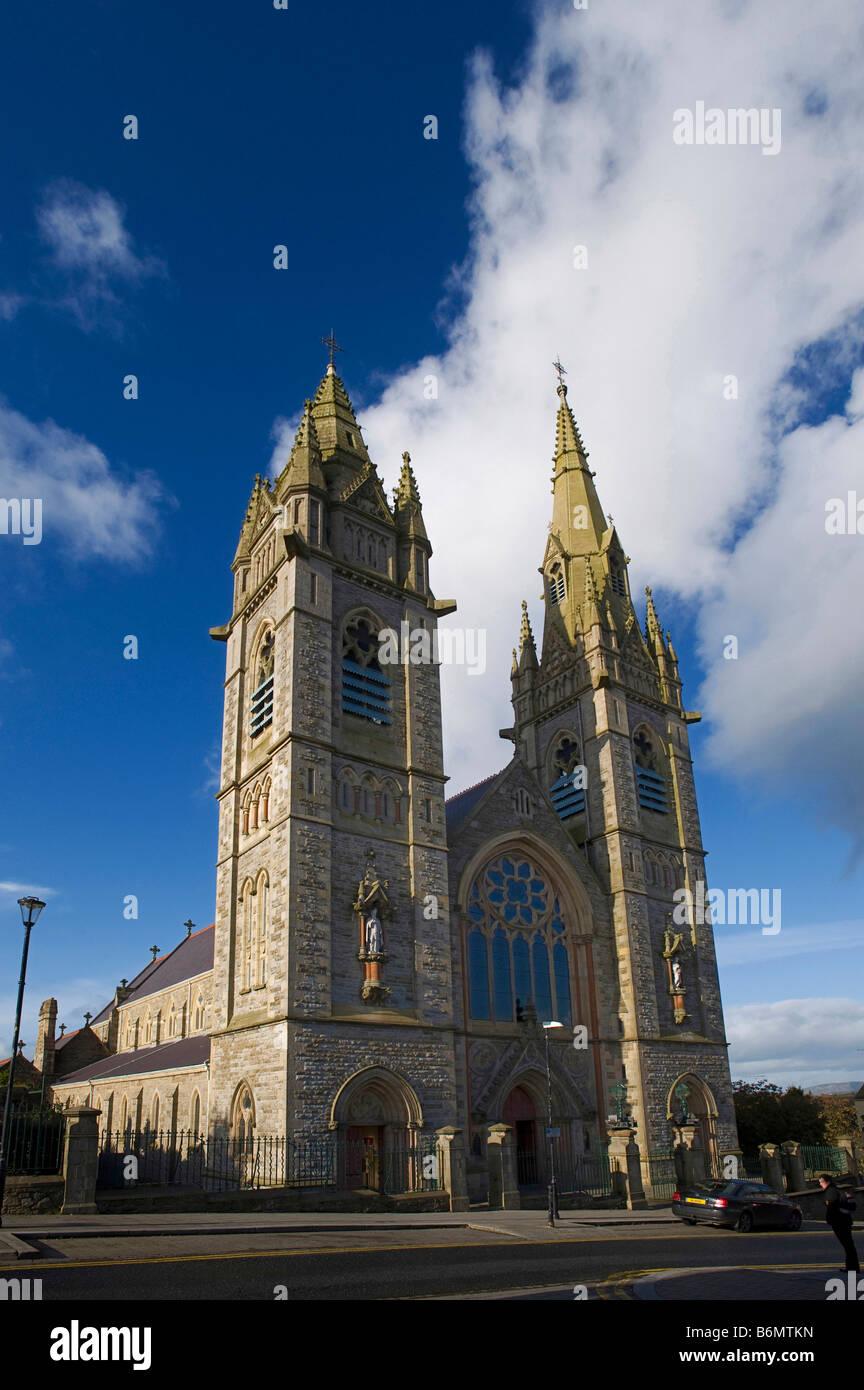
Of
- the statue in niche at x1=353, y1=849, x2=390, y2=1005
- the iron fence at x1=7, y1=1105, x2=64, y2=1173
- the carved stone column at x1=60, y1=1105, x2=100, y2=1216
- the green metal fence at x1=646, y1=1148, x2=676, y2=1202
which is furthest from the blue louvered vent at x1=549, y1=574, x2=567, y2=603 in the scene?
the carved stone column at x1=60, y1=1105, x2=100, y2=1216

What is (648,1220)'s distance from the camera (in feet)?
66.5

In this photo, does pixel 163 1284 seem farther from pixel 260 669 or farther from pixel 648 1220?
pixel 260 669

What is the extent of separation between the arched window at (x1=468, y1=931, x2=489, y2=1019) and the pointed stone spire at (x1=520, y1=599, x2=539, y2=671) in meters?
15.4

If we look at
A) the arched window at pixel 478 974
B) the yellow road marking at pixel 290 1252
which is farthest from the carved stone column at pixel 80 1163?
the arched window at pixel 478 974

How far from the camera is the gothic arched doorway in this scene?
2781 centimetres

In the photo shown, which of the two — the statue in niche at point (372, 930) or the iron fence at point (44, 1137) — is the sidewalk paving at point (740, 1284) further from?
the iron fence at point (44, 1137)

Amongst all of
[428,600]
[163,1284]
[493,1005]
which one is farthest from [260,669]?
[163,1284]

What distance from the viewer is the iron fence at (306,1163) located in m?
21.0

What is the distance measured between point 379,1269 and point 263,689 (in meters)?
19.7

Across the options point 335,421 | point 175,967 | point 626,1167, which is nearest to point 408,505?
point 335,421

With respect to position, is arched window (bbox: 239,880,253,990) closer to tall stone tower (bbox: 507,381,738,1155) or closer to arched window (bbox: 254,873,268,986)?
arched window (bbox: 254,873,268,986)

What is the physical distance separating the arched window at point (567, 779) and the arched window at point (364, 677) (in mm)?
11401

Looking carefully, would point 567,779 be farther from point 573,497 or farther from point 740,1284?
point 740,1284
